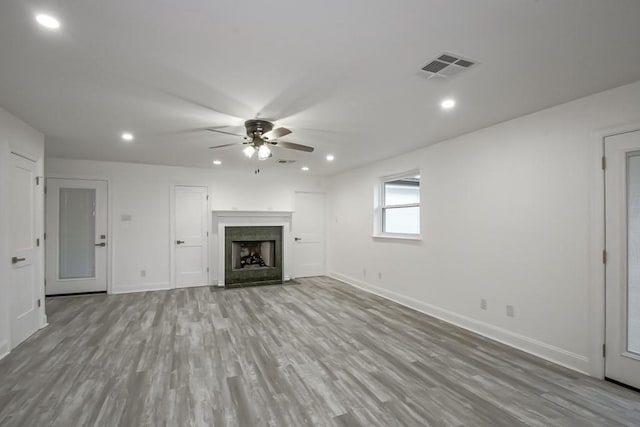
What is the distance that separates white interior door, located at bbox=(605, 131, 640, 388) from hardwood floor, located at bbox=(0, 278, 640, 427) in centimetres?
27

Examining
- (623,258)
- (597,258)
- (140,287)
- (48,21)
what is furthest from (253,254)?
(623,258)

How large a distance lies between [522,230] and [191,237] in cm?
572

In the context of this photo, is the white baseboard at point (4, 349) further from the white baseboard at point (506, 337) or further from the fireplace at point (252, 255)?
the white baseboard at point (506, 337)

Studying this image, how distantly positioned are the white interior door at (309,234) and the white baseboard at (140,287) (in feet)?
9.05

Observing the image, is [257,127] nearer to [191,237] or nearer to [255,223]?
[255,223]

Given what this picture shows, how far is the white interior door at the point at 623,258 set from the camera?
249cm

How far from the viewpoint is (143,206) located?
591 cm

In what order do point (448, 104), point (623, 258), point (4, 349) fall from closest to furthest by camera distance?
point (623, 258) → point (448, 104) → point (4, 349)

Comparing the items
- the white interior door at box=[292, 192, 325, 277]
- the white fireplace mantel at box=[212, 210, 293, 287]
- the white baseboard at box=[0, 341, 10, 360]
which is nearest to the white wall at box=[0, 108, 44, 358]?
the white baseboard at box=[0, 341, 10, 360]

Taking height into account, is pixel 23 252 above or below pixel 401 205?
below

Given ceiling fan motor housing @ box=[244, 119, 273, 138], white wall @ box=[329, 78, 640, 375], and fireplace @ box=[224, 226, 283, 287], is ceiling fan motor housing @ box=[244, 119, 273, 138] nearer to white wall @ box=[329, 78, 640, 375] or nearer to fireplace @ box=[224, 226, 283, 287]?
white wall @ box=[329, 78, 640, 375]

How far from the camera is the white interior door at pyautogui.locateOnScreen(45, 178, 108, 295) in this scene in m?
5.32

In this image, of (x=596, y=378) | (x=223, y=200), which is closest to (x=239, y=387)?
(x=596, y=378)

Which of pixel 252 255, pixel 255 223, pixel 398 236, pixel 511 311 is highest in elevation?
pixel 255 223
